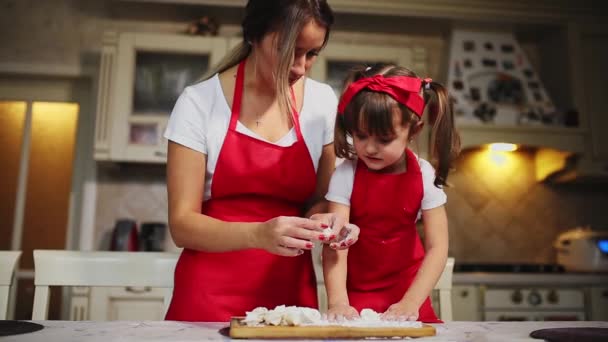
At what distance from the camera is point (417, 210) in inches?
46.6

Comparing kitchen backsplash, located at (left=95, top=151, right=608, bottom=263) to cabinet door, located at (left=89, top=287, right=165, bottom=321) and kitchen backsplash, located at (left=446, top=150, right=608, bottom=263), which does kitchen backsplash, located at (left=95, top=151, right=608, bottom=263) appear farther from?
cabinet door, located at (left=89, top=287, right=165, bottom=321)

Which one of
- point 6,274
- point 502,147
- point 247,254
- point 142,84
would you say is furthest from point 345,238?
point 502,147

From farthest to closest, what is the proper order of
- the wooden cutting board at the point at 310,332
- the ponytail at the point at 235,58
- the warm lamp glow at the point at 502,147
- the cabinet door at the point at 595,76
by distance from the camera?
the warm lamp glow at the point at 502,147, the cabinet door at the point at 595,76, the ponytail at the point at 235,58, the wooden cutting board at the point at 310,332

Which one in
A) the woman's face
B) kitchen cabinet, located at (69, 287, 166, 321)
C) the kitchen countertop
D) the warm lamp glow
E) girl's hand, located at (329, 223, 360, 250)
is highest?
the warm lamp glow

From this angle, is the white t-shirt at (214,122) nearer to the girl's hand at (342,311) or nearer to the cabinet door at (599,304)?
the girl's hand at (342,311)

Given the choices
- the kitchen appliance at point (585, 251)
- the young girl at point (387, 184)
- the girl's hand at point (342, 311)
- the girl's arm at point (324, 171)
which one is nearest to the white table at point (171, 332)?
the girl's hand at point (342, 311)

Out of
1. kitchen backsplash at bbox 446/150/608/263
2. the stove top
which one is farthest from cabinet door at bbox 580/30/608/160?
the stove top

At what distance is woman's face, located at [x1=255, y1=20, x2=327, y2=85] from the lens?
3.59ft

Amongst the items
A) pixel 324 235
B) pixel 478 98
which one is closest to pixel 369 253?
pixel 324 235

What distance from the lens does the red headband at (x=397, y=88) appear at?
3.63 feet

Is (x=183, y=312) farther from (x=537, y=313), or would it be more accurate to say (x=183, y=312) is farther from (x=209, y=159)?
(x=537, y=313)

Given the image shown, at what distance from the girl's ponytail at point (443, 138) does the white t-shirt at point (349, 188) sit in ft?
0.06

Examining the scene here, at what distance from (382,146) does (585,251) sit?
201cm

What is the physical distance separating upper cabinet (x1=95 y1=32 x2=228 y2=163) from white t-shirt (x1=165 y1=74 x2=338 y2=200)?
1.55 m
